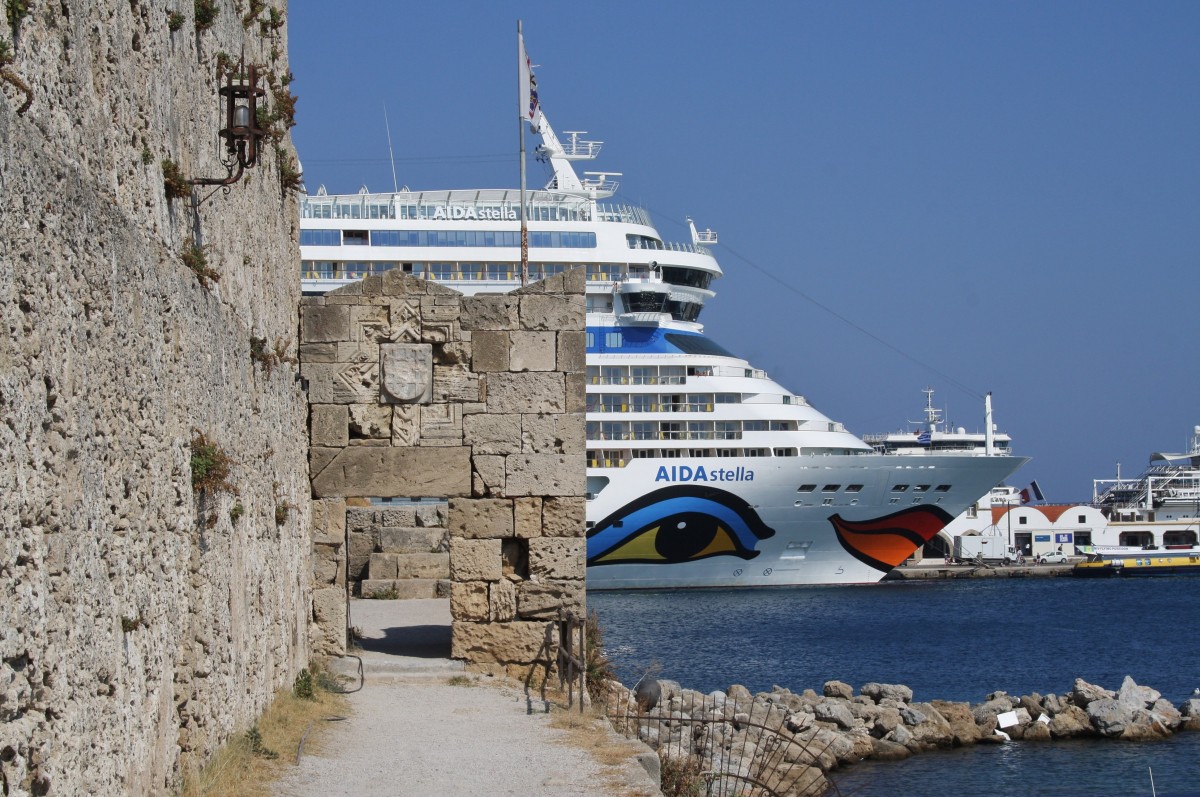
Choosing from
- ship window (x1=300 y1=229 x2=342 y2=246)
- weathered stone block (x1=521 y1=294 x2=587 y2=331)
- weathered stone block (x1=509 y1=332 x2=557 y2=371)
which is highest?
ship window (x1=300 y1=229 x2=342 y2=246)

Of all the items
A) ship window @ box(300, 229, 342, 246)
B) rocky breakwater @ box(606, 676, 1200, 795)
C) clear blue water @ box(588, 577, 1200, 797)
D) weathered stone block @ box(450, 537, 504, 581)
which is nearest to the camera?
weathered stone block @ box(450, 537, 504, 581)

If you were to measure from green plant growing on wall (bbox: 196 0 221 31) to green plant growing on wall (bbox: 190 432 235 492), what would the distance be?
1.81m

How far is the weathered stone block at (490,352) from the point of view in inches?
378

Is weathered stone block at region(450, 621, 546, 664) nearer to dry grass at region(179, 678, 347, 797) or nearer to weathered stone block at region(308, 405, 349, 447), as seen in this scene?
dry grass at region(179, 678, 347, 797)

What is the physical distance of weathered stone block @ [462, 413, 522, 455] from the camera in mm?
9516

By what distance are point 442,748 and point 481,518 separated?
2.42 meters

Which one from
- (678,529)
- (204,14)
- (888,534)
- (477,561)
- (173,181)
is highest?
(204,14)

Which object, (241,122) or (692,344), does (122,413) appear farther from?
(692,344)

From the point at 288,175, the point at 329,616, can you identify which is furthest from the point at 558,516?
the point at 288,175

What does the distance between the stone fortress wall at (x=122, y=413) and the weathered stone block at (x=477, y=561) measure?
2097 millimetres

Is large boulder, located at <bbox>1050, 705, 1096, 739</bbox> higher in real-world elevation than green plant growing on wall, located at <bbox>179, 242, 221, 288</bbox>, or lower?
lower

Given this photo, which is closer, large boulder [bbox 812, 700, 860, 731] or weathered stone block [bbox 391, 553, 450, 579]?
large boulder [bbox 812, 700, 860, 731]

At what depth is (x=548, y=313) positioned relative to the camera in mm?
9625

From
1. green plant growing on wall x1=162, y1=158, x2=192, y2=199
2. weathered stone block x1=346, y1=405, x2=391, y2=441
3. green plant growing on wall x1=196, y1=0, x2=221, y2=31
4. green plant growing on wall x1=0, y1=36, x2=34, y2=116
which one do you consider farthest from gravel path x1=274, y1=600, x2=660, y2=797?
green plant growing on wall x1=0, y1=36, x2=34, y2=116
